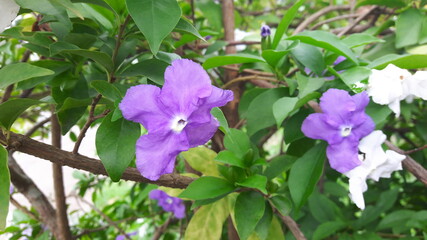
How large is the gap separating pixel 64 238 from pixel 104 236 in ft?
1.50

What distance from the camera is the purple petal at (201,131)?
519 mm

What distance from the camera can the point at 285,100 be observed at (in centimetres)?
74

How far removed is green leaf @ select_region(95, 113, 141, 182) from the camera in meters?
0.56

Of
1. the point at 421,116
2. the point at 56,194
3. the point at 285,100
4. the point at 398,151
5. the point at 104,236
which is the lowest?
the point at 104,236

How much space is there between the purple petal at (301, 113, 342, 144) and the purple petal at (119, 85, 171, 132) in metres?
0.30

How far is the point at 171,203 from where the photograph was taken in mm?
1333

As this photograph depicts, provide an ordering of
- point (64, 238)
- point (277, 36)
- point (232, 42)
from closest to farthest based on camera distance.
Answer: point (277, 36), point (64, 238), point (232, 42)

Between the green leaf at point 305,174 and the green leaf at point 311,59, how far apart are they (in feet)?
0.50

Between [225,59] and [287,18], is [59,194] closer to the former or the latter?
[225,59]

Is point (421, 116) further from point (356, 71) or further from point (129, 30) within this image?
point (129, 30)

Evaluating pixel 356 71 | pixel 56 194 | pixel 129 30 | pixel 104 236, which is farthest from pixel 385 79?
pixel 104 236

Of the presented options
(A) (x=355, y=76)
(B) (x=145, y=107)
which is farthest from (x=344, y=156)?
(B) (x=145, y=107)

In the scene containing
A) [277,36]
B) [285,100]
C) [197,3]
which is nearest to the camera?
[285,100]

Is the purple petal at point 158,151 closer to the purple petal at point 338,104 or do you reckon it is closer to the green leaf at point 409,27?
the purple petal at point 338,104
